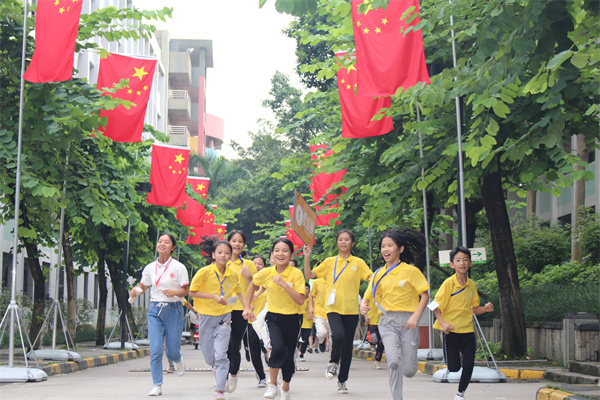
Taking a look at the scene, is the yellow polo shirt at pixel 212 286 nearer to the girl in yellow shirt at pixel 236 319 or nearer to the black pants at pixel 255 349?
the girl in yellow shirt at pixel 236 319

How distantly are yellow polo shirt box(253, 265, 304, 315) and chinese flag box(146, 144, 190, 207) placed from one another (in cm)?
1636

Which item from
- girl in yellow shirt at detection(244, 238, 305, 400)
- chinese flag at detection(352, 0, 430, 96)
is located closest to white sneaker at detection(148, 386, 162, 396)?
girl in yellow shirt at detection(244, 238, 305, 400)

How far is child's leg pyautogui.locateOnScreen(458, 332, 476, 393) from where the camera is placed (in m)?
9.80

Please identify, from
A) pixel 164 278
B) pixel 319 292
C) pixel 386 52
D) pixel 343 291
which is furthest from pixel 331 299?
pixel 386 52

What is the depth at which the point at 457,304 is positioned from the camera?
10.2 m

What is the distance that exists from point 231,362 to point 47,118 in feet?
21.4

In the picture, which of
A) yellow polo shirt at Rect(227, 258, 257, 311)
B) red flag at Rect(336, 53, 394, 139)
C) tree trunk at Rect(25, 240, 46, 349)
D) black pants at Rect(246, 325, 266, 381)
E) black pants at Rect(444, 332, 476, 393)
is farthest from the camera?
tree trunk at Rect(25, 240, 46, 349)

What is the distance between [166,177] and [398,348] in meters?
18.5

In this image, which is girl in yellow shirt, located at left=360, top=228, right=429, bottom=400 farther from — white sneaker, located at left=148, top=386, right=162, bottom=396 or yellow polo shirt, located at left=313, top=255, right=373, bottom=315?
white sneaker, located at left=148, top=386, right=162, bottom=396

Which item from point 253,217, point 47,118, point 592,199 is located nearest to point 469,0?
point 47,118

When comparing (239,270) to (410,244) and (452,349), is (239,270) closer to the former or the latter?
(410,244)

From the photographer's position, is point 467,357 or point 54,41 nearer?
point 467,357

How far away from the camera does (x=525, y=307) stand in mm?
17594

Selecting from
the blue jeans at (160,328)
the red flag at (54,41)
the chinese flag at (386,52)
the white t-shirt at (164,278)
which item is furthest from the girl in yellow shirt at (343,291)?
the red flag at (54,41)
